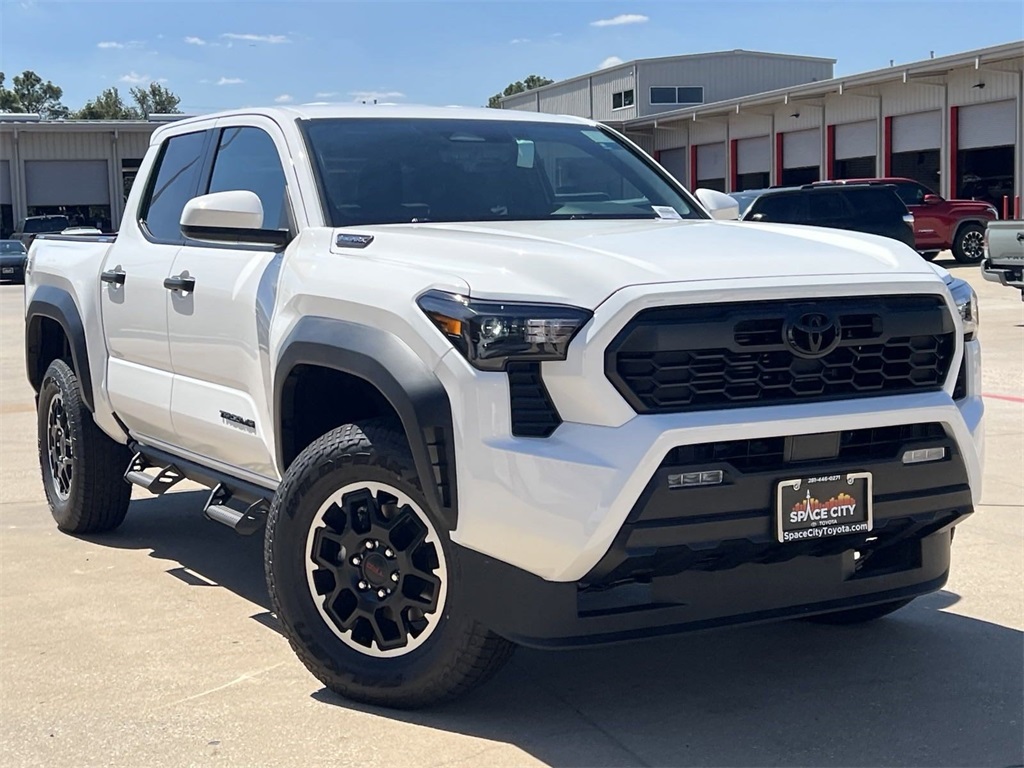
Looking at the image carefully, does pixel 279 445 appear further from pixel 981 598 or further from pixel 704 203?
pixel 981 598

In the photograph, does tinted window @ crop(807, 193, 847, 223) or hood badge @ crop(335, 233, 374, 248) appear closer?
hood badge @ crop(335, 233, 374, 248)

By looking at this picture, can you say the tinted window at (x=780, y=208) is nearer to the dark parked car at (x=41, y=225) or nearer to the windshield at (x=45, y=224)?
the dark parked car at (x=41, y=225)

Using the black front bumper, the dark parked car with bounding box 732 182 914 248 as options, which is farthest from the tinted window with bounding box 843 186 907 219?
the black front bumper

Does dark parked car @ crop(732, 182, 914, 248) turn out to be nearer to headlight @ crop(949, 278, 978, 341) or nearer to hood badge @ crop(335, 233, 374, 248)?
headlight @ crop(949, 278, 978, 341)

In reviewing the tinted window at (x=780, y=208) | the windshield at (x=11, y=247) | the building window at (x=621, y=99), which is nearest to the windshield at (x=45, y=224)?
the windshield at (x=11, y=247)

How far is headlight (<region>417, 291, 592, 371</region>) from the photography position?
3.55 metres

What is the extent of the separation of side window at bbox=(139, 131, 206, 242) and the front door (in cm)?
23

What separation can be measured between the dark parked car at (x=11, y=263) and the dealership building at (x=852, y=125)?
16.3m

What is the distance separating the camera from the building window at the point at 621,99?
57188 mm

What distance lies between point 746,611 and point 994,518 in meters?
3.29

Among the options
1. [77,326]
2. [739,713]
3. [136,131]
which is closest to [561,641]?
[739,713]

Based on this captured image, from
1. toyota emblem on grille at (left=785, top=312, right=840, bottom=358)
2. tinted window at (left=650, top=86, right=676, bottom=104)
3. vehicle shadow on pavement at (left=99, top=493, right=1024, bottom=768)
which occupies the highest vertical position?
tinted window at (left=650, top=86, right=676, bottom=104)

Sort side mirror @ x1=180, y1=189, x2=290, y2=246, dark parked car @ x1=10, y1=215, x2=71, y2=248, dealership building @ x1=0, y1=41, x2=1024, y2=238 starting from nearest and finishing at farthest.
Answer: side mirror @ x1=180, y1=189, x2=290, y2=246
dealership building @ x1=0, y1=41, x2=1024, y2=238
dark parked car @ x1=10, y1=215, x2=71, y2=248

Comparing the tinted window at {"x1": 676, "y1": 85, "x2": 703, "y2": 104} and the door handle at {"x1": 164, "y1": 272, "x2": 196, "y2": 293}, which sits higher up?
the tinted window at {"x1": 676, "y1": 85, "x2": 703, "y2": 104}
